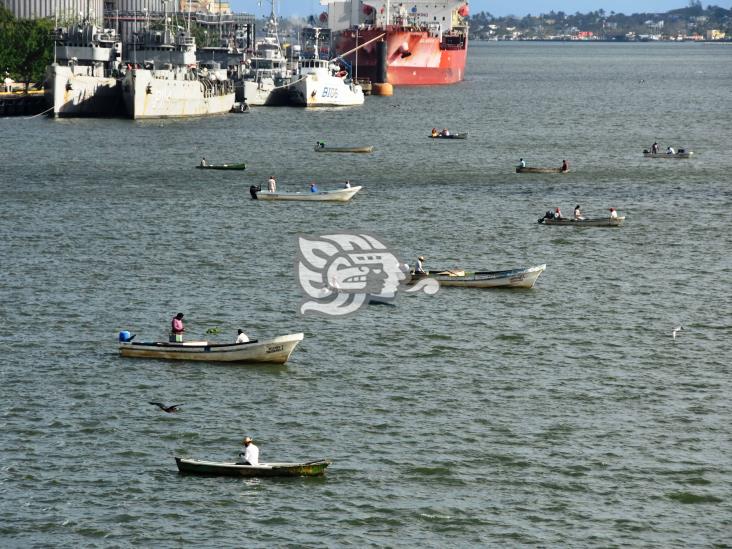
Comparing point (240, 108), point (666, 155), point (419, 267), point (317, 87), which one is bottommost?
point (419, 267)

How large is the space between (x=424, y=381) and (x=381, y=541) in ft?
49.3

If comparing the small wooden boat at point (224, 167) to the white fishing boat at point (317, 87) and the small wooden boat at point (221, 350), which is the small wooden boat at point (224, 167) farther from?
the white fishing boat at point (317, 87)

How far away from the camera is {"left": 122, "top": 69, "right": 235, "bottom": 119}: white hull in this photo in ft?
531

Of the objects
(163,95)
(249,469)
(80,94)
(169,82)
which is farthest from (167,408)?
(80,94)

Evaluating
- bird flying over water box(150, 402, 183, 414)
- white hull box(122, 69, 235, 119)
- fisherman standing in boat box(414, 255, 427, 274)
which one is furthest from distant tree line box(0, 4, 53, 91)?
bird flying over water box(150, 402, 183, 414)

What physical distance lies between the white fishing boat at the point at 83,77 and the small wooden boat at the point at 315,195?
66592mm

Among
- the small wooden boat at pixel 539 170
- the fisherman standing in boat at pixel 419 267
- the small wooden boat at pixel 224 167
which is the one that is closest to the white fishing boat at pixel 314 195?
the small wooden boat at pixel 224 167

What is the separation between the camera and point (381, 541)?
40250mm

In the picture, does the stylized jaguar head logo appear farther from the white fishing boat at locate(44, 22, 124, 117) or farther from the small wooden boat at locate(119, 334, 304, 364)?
the white fishing boat at locate(44, 22, 124, 117)

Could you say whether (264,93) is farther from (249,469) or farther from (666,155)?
(249,469)

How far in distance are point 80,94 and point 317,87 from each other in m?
38.4

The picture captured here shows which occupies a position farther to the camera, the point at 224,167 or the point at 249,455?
the point at 224,167

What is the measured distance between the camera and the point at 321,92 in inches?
7603

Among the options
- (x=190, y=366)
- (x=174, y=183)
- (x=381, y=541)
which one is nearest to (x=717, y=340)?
(x=190, y=366)
